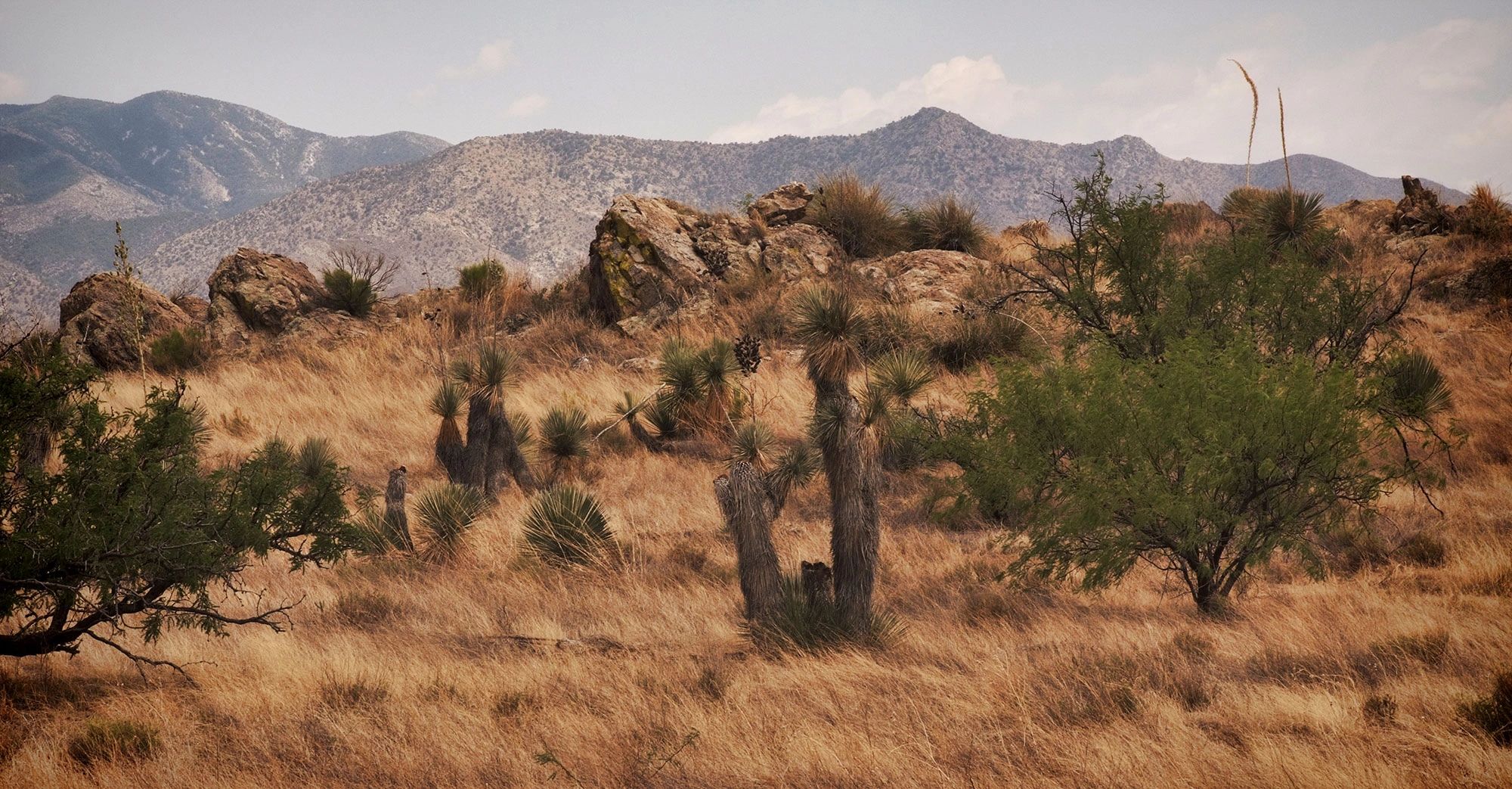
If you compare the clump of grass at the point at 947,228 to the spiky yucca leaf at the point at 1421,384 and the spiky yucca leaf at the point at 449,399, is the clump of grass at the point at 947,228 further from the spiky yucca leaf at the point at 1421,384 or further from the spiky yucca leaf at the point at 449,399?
the spiky yucca leaf at the point at 449,399

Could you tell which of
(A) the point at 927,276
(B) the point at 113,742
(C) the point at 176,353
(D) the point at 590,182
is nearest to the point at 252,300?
(C) the point at 176,353

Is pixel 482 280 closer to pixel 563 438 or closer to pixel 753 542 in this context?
pixel 563 438

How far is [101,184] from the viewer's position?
13850 centimetres

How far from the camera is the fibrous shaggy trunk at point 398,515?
871cm

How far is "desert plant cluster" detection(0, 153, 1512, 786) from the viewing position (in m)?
4.09

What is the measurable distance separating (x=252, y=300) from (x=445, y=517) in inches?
559

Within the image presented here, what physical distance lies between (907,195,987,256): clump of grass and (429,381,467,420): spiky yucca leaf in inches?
484

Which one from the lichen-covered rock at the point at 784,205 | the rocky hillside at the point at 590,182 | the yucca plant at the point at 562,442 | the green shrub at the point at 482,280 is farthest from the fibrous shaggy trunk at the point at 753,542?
the rocky hillside at the point at 590,182

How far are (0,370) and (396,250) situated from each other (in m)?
78.2

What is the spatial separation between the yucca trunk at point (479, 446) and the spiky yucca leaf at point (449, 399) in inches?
6.6

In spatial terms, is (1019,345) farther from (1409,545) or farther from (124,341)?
(124,341)

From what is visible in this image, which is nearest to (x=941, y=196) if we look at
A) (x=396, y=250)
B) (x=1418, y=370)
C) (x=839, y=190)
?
(x=839, y=190)

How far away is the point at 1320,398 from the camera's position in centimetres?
585

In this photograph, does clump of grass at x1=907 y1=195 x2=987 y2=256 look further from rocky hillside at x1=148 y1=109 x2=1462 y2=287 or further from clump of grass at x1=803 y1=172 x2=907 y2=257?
rocky hillside at x1=148 y1=109 x2=1462 y2=287
